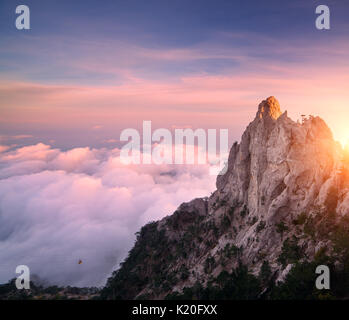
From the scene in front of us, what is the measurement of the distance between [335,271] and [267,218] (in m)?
20.1

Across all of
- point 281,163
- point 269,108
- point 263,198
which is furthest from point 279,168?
→ point 269,108

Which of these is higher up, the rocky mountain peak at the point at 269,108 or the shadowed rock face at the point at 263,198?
the rocky mountain peak at the point at 269,108

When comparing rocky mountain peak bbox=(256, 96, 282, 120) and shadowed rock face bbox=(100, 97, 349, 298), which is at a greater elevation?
rocky mountain peak bbox=(256, 96, 282, 120)

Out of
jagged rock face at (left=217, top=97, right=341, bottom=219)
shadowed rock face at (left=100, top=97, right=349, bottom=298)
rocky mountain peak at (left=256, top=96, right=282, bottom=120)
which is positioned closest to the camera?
shadowed rock face at (left=100, top=97, right=349, bottom=298)

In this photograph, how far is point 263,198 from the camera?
6612cm

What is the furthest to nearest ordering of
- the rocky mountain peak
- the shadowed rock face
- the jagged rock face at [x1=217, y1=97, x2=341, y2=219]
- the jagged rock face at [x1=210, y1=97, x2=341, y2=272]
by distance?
the rocky mountain peak → the jagged rock face at [x1=217, y1=97, x2=341, y2=219] → the jagged rock face at [x1=210, y1=97, x2=341, y2=272] → the shadowed rock face

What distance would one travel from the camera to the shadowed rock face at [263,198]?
179 ft

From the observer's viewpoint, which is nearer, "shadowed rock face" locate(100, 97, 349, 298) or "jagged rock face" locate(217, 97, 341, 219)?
"shadowed rock face" locate(100, 97, 349, 298)

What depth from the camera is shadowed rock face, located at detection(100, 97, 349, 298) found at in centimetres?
5456
